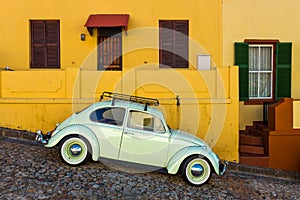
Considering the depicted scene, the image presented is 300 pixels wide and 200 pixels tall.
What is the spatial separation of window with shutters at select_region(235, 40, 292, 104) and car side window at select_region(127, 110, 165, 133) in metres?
5.23

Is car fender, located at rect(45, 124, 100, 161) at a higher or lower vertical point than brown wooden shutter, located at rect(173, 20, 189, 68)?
lower

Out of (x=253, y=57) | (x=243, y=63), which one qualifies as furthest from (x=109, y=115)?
(x=253, y=57)

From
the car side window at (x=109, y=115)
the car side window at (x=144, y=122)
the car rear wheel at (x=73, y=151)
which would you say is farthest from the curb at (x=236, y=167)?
the car side window at (x=144, y=122)

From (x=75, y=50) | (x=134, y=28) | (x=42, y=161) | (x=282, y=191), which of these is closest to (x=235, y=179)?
(x=282, y=191)

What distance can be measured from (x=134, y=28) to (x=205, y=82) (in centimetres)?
331

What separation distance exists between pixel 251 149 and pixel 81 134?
17.7ft

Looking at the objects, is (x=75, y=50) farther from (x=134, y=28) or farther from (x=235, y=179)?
(x=235, y=179)

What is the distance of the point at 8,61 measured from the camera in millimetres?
10961

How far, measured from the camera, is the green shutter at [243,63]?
11117mm

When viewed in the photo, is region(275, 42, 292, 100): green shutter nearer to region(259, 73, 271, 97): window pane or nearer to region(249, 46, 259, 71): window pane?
region(259, 73, 271, 97): window pane

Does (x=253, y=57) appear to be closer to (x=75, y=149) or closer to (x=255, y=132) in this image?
(x=255, y=132)

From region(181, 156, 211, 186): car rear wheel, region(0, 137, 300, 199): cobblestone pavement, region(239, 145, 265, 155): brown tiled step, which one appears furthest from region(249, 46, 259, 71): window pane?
region(181, 156, 211, 186): car rear wheel

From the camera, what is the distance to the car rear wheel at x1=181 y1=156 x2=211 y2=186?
6621mm

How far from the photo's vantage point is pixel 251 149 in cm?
968
